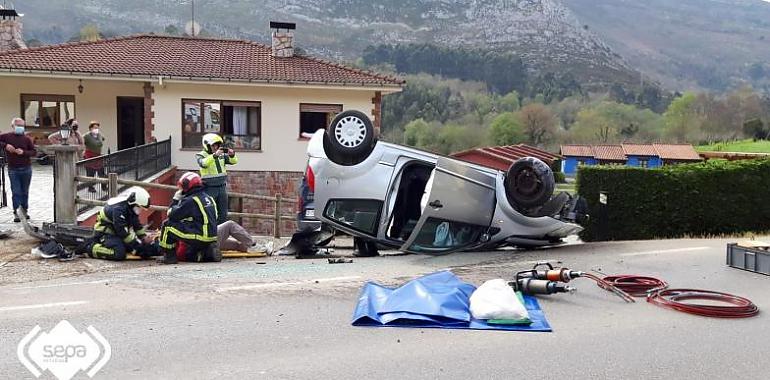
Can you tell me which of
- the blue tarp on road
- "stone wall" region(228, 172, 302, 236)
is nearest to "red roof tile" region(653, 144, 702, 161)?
"stone wall" region(228, 172, 302, 236)

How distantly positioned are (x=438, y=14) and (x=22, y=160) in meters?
180

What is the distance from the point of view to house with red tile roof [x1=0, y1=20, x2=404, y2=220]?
72.3 feet

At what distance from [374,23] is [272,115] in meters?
162

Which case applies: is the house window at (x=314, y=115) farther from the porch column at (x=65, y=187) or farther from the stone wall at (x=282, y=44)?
the porch column at (x=65, y=187)

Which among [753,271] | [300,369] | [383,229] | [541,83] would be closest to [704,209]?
[753,271]

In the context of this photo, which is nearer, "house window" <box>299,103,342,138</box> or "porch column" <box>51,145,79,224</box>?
"porch column" <box>51,145,79,224</box>

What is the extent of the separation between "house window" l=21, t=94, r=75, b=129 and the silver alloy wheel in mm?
15633

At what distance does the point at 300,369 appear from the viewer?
5.17 metres

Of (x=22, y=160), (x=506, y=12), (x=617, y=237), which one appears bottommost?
(x=617, y=237)

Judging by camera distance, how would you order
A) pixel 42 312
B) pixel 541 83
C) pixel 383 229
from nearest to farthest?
1. pixel 42 312
2. pixel 383 229
3. pixel 541 83

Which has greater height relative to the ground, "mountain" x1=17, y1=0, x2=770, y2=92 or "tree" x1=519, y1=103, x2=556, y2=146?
"mountain" x1=17, y1=0, x2=770, y2=92

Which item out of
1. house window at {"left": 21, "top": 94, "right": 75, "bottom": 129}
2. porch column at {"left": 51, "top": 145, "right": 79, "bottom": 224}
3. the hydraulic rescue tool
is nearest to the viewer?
the hydraulic rescue tool

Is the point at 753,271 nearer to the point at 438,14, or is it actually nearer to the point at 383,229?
A: the point at 383,229

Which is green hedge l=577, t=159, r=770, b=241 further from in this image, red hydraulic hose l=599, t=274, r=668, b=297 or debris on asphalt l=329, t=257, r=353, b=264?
debris on asphalt l=329, t=257, r=353, b=264
